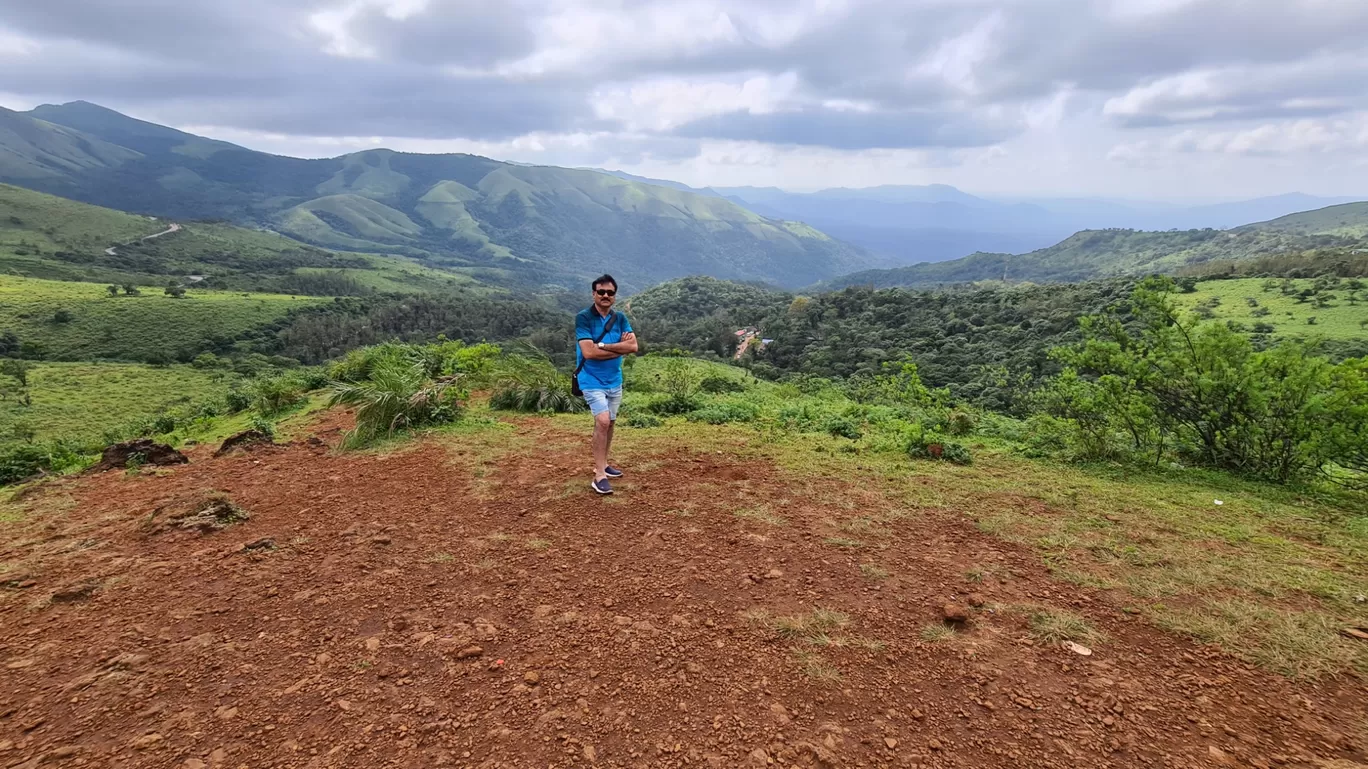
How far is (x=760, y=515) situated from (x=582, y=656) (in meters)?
2.45

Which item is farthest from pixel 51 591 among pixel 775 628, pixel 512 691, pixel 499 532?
pixel 775 628

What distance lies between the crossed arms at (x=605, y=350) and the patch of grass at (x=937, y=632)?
3515 millimetres

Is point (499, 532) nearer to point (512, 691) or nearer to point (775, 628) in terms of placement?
point (512, 691)

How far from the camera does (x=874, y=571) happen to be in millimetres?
4320

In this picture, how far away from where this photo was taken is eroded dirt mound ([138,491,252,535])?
15.5ft

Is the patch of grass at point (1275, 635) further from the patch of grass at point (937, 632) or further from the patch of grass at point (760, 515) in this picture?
the patch of grass at point (760, 515)

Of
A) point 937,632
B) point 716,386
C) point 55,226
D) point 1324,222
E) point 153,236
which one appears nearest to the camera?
point 937,632

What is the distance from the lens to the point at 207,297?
270ft

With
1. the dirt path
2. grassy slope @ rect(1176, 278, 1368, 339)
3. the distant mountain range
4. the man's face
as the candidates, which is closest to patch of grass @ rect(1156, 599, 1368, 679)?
the dirt path

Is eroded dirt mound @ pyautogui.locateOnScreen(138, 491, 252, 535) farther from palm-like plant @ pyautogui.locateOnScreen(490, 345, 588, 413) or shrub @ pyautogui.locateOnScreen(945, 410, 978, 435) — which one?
shrub @ pyautogui.locateOnScreen(945, 410, 978, 435)

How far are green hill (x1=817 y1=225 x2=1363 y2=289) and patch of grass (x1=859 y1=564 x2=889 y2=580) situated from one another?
95085 mm

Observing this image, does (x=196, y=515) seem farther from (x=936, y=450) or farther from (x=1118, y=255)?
(x=1118, y=255)

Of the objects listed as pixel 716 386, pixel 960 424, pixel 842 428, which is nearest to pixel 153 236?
pixel 716 386

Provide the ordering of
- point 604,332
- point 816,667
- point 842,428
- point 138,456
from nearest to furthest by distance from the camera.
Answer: point 816,667, point 604,332, point 138,456, point 842,428
